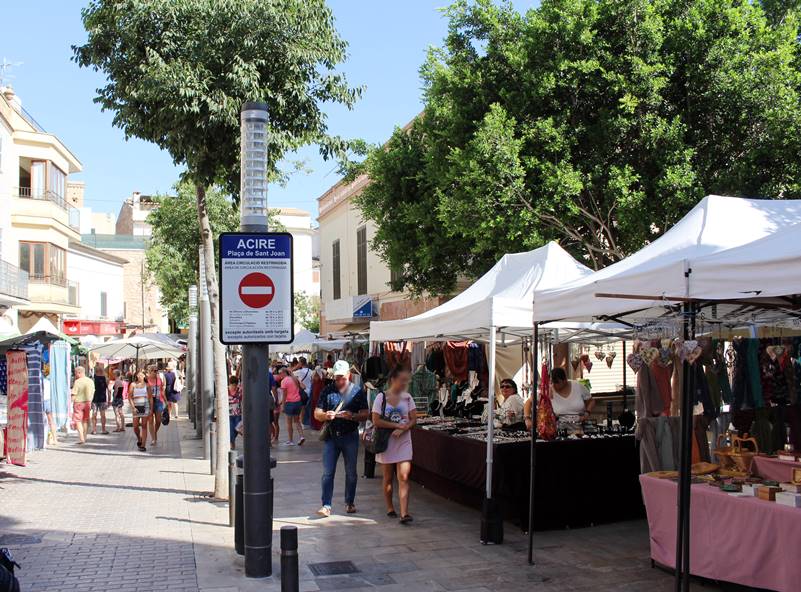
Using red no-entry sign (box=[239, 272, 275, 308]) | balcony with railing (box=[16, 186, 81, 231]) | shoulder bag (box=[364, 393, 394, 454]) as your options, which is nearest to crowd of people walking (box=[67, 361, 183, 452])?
shoulder bag (box=[364, 393, 394, 454])

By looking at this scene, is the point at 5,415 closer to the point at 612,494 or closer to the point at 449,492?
the point at 449,492

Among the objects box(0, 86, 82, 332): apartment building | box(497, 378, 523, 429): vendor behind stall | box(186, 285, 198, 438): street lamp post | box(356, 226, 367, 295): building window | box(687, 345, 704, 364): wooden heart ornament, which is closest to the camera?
box(687, 345, 704, 364): wooden heart ornament

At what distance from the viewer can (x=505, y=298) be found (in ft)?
27.8

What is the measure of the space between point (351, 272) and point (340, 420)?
1063 inches

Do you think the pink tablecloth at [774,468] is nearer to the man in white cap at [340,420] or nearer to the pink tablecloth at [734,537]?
the pink tablecloth at [734,537]

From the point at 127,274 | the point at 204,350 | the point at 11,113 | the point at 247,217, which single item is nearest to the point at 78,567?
the point at 247,217

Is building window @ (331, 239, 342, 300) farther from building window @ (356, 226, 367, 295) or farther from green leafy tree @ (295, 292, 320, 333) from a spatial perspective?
green leafy tree @ (295, 292, 320, 333)

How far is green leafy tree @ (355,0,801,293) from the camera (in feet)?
44.8

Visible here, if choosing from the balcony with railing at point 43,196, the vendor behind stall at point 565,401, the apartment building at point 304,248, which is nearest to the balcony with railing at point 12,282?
the balcony with railing at point 43,196

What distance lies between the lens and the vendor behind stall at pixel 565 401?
1001 centimetres

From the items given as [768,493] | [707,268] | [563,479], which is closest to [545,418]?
[563,479]

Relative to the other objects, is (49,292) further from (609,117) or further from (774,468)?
(774,468)

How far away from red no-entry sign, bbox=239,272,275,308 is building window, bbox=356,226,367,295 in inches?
→ 1035

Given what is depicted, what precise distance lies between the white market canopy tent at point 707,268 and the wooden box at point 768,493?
1.37 metres
